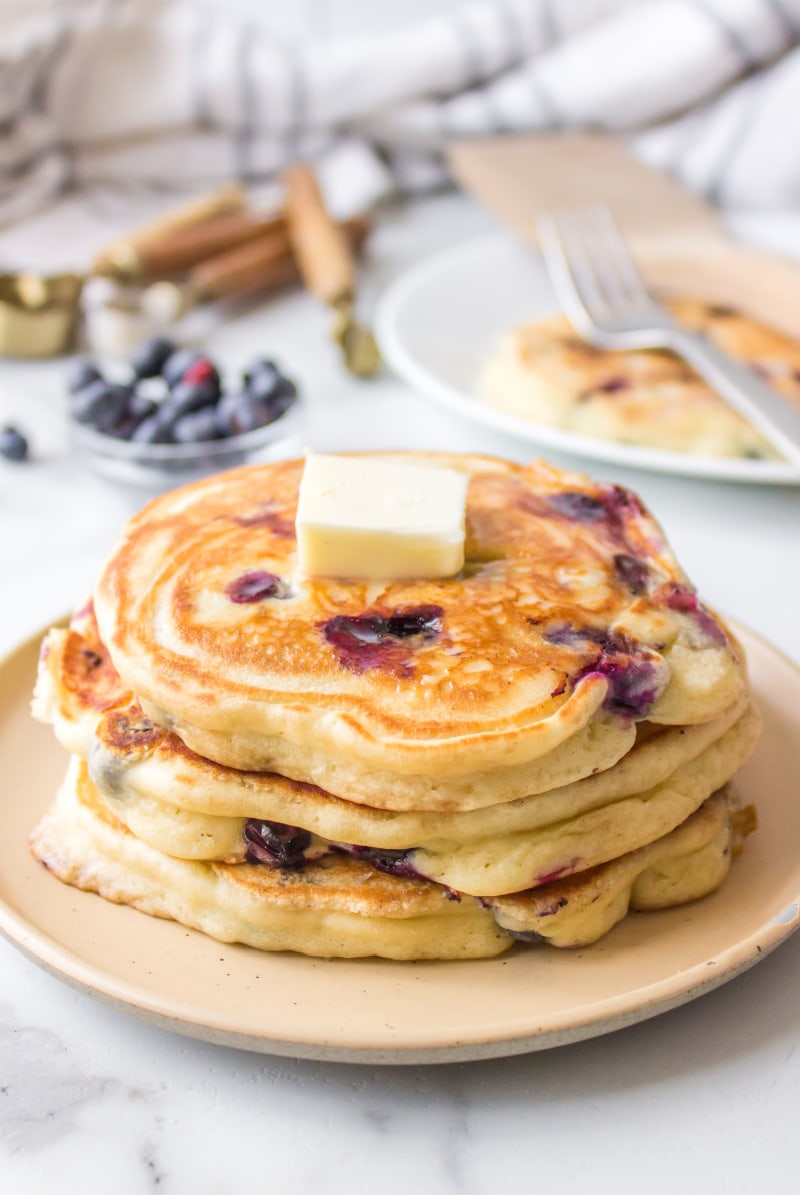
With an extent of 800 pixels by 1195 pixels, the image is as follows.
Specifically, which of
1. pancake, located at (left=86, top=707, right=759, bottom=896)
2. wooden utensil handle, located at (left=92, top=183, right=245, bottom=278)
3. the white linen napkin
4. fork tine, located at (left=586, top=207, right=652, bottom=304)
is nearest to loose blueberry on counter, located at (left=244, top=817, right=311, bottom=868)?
pancake, located at (left=86, top=707, right=759, bottom=896)

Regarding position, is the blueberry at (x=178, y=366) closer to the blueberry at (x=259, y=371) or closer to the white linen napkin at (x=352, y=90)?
the blueberry at (x=259, y=371)

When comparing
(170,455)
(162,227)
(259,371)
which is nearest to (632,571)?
(170,455)

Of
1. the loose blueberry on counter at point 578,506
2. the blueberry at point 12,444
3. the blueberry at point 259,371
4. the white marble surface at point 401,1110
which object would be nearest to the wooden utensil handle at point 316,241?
the blueberry at point 259,371

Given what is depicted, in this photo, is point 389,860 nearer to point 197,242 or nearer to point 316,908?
point 316,908

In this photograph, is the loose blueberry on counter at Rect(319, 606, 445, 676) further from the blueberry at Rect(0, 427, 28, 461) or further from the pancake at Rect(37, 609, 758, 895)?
the blueberry at Rect(0, 427, 28, 461)

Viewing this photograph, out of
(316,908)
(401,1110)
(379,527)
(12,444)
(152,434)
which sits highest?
(379,527)

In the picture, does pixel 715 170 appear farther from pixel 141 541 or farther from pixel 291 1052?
pixel 291 1052
